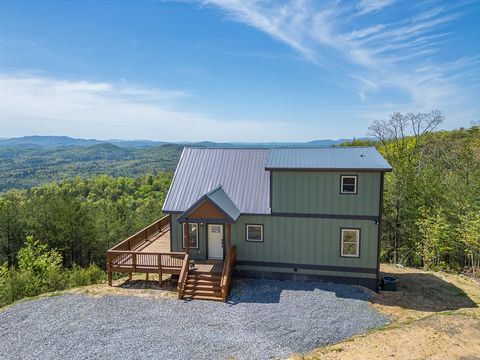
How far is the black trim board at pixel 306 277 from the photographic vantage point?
46.6 ft

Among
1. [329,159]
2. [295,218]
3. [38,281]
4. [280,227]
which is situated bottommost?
[38,281]

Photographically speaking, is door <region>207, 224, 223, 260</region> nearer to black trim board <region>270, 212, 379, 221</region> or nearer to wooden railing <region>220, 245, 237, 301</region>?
wooden railing <region>220, 245, 237, 301</region>

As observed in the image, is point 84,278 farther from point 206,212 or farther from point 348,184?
point 348,184

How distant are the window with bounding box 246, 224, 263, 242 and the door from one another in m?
1.33

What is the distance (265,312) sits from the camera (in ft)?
38.7

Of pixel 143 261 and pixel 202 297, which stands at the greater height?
pixel 143 261

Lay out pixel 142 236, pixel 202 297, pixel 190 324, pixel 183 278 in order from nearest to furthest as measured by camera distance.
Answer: pixel 190 324
pixel 202 297
pixel 183 278
pixel 142 236

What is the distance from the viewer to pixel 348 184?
46.4 ft

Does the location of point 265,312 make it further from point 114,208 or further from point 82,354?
point 114,208

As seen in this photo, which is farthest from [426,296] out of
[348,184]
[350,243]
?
[348,184]

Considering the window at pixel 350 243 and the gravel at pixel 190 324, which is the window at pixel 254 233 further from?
the window at pixel 350 243

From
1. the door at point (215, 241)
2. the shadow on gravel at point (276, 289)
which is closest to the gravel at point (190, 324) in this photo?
the shadow on gravel at point (276, 289)

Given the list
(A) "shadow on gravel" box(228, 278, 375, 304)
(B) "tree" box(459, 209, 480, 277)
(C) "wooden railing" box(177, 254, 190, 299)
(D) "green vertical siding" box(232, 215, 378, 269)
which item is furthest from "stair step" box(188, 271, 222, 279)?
(B) "tree" box(459, 209, 480, 277)

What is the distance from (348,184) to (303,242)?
332cm
